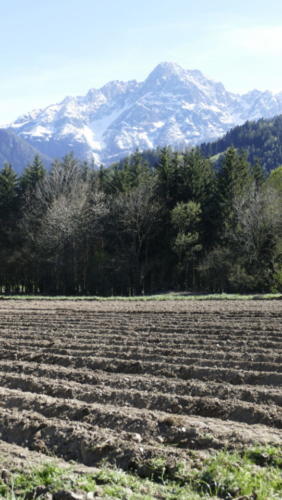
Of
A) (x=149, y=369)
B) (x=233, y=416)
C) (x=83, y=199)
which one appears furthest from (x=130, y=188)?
(x=233, y=416)

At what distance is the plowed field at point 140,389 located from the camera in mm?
7406

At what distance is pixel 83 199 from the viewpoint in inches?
1898

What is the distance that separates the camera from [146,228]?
48.3 m

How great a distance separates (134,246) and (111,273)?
331 cm

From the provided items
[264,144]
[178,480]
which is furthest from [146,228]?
[264,144]

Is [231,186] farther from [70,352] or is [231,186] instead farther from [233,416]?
[233,416]

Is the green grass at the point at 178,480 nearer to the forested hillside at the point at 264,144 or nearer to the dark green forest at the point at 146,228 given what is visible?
the dark green forest at the point at 146,228

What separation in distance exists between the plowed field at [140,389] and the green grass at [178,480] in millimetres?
394

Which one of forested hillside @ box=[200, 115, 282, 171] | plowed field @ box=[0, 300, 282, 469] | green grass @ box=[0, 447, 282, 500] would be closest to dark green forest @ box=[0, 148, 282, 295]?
plowed field @ box=[0, 300, 282, 469]

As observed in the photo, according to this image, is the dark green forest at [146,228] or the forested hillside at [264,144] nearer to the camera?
the dark green forest at [146,228]

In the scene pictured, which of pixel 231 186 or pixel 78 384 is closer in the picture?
pixel 78 384

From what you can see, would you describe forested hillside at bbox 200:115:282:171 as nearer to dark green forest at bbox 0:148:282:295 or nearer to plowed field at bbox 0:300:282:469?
dark green forest at bbox 0:148:282:295

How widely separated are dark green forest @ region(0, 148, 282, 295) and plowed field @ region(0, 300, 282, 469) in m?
25.5

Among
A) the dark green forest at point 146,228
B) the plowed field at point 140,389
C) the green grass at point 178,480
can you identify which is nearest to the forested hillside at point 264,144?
the dark green forest at point 146,228
